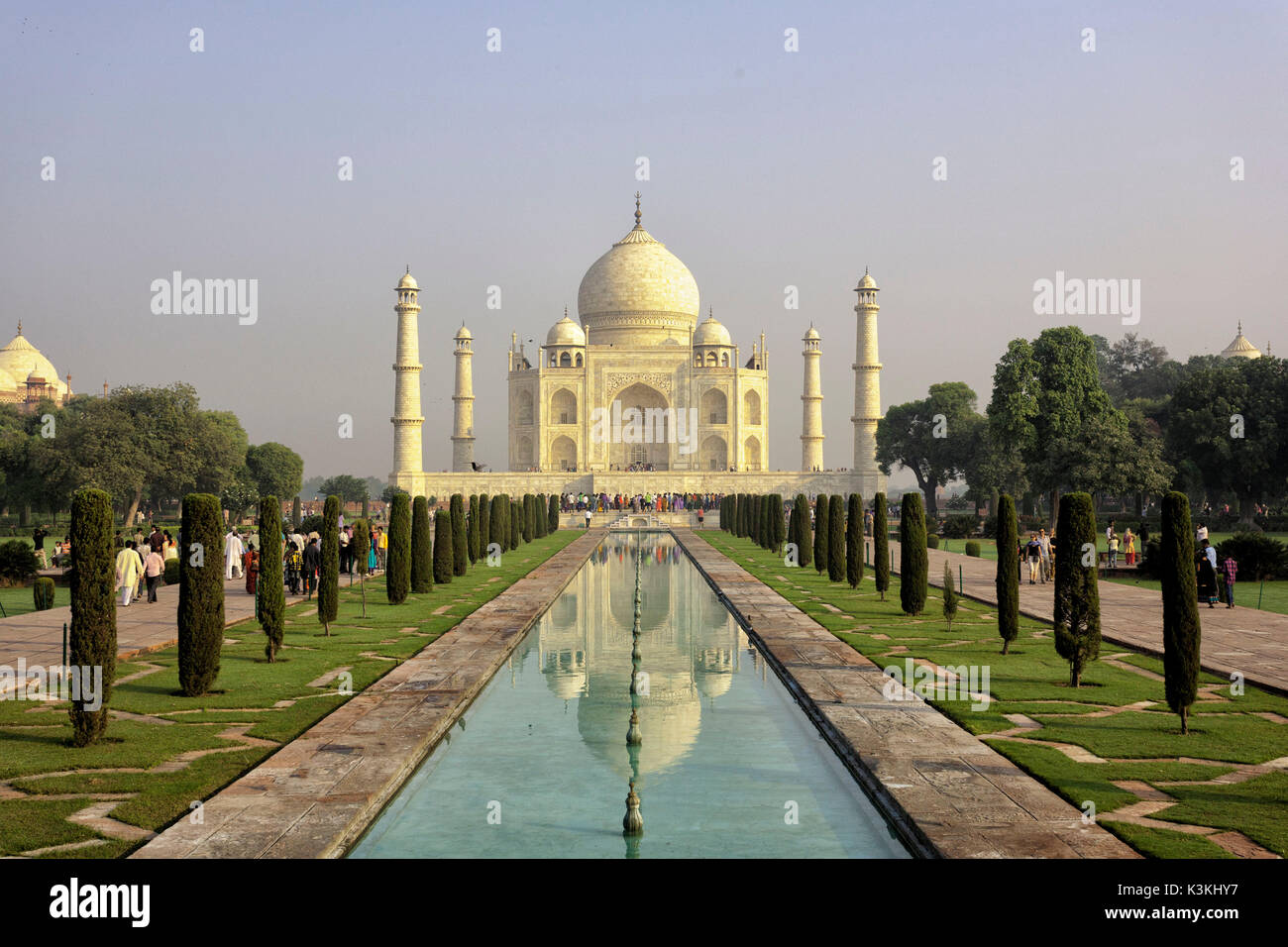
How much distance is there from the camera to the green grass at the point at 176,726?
555 cm

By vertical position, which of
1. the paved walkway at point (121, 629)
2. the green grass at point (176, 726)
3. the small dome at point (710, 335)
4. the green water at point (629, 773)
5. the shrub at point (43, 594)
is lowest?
the green water at point (629, 773)

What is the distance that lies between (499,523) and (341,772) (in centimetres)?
1976

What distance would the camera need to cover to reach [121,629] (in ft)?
40.3

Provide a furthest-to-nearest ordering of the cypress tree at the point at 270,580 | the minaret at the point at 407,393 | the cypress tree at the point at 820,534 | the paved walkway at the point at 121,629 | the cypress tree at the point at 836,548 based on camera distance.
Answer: the minaret at the point at 407,393 → the cypress tree at the point at 820,534 → the cypress tree at the point at 836,548 → the paved walkway at the point at 121,629 → the cypress tree at the point at 270,580

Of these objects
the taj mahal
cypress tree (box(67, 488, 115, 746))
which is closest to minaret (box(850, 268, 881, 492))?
the taj mahal

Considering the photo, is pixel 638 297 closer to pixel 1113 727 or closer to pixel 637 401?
pixel 637 401

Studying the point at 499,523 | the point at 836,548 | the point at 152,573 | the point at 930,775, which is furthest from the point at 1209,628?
the point at 499,523

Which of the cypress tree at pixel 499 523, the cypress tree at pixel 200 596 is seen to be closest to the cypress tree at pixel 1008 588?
the cypress tree at pixel 200 596

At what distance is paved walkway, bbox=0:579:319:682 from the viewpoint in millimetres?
10492

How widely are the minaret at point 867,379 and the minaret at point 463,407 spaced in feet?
58.5

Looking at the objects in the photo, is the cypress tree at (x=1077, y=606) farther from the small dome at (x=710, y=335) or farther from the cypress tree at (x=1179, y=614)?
the small dome at (x=710, y=335)
